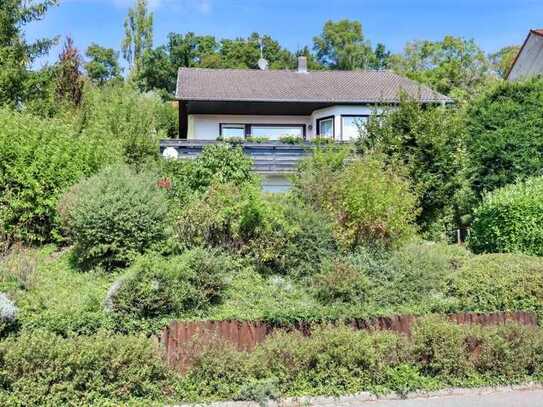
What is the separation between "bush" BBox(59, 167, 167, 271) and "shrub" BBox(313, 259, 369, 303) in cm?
293

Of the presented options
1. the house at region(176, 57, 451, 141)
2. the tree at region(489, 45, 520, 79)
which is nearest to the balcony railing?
the house at region(176, 57, 451, 141)

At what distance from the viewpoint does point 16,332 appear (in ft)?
21.4

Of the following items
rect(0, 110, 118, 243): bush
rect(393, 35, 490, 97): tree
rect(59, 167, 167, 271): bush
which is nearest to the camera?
rect(59, 167, 167, 271): bush

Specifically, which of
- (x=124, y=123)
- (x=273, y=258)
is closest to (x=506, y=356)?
(x=273, y=258)

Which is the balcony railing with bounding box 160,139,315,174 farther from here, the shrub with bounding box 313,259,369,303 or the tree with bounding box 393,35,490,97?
the tree with bounding box 393,35,490,97

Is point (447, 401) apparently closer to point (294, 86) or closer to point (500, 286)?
point (500, 286)

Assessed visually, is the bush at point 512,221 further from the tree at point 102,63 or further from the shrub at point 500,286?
the tree at point 102,63

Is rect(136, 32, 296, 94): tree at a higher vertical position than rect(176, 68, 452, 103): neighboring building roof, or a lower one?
higher

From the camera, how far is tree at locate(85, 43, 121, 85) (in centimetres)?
4851

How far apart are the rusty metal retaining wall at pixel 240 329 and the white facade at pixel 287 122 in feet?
45.8

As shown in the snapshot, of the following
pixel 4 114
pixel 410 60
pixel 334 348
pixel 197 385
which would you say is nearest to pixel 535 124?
pixel 334 348

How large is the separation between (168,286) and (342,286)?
2.72 meters

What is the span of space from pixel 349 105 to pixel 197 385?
1670 cm

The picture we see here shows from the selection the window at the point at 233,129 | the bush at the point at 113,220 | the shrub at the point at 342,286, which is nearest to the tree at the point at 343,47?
the window at the point at 233,129
